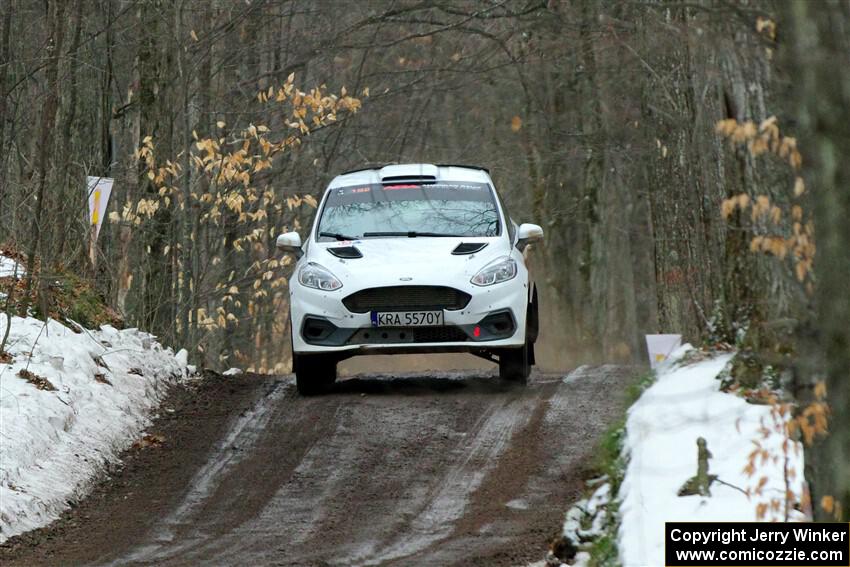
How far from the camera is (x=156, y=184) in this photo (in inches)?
662

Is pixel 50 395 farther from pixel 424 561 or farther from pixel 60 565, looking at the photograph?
pixel 424 561

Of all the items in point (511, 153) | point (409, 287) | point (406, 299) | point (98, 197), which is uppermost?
point (511, 153)

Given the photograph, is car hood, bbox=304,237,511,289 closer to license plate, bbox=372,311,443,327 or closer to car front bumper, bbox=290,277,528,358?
car front bumper, bbox=290,277,528,358

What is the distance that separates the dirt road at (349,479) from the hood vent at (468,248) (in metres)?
1.28

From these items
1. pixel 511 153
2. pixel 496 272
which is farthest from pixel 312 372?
pixel 511 153

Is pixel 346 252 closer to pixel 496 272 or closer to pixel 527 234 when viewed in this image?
pixel 496 272

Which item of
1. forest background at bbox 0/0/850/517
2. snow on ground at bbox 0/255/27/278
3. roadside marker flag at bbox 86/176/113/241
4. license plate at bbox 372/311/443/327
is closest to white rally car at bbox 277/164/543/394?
license plate at bbox 372/311/443/327

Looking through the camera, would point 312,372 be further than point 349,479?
Yes

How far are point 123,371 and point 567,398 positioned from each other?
13.0ft

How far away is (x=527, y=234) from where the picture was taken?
12375 mm

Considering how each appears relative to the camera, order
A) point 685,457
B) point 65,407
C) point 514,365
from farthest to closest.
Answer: point 514,365
point 65,407
point 685,457

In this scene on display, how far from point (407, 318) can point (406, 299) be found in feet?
0.54

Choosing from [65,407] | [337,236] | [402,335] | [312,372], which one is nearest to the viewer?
[65,407]

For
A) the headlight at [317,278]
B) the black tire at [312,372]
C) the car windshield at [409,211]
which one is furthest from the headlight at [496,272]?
the black tire at [312,372]
